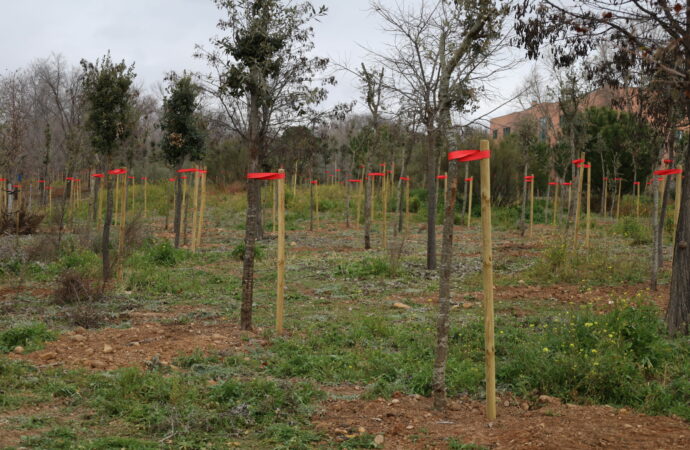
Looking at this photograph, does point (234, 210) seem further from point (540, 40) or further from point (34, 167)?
point (540, 40)

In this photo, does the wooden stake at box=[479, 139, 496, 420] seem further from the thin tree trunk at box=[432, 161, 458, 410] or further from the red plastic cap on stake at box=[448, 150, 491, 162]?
the thin tree trunk at box=[432, 161, 458, 410]

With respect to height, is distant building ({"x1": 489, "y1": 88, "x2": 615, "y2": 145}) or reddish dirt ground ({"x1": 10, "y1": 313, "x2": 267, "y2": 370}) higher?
distant building ({"x1": 489, "y1": 88, "x2": 615, "y2": 145})

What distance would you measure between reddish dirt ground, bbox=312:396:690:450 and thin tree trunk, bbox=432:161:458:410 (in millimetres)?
198


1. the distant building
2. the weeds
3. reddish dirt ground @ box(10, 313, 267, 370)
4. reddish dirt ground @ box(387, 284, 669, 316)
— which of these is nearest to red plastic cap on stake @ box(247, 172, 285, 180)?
reddish dirt ground @ box(10, 313, 267, 370)

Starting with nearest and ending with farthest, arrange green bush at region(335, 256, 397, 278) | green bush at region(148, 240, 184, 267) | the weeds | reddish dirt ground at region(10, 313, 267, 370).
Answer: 1. reddish dirt ground at region(10, 313, 267, 370)
2. the weeds
3. green bush at region(335, 256, 397, 278)
4. green bush at region(148, 240, 184, 267)

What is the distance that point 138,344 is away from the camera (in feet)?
23.3

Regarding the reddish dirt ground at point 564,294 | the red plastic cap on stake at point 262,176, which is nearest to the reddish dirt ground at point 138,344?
the red plastic cap on stake at point 262,176

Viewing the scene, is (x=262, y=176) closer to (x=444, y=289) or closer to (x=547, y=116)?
(x=444, y=289)

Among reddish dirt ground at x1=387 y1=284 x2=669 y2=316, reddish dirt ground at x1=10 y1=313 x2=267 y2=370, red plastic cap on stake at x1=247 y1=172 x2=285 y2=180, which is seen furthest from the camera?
reddish dirt ground at x1=387 y1=284 x2=669 y2=316

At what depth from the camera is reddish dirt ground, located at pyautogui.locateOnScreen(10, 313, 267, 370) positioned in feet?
20.9

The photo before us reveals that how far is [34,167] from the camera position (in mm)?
33969

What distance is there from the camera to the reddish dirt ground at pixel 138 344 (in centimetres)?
636

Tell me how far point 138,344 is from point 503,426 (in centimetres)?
427

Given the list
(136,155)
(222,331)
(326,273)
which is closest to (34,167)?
(136,155)
